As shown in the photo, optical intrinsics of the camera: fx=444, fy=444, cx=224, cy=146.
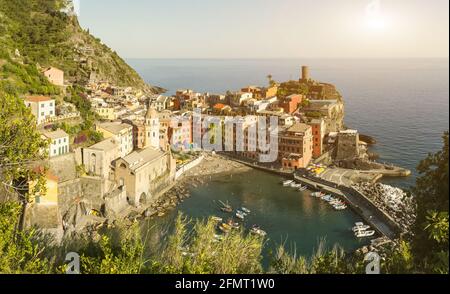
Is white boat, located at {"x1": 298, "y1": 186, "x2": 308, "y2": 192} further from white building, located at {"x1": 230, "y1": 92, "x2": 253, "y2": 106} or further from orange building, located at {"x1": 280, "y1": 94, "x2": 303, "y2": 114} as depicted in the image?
white building, located at {"x1": 230, "y1": 92, "x2": 253, "y2": 106}

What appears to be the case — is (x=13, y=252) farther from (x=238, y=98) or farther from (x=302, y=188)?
(x=238, y=98)

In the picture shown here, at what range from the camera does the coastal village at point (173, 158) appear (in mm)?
11414

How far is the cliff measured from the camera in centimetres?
1545

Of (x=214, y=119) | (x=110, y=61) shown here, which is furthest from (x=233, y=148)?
(x=110, y=61)

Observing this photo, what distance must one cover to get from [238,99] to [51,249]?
18.5 metres

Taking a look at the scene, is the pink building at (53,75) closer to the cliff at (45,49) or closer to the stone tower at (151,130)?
the cliff at (45,49)

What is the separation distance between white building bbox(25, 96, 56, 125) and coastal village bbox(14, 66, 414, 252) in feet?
0.10

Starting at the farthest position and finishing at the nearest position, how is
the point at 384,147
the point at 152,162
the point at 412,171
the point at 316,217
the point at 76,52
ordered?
the point at 76,52, the point at 384,147, the point at 412,171, the point at 152,162, the point at 316,217

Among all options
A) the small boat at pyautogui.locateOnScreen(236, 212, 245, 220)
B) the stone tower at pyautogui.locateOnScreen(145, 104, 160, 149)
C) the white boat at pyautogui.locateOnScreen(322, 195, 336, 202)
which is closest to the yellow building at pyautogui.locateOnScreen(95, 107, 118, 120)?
the stone tower at pyautogui.locateOnScreen(145, 104, 160, 149)

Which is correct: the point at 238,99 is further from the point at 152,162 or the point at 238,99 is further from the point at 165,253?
the point at 165,253

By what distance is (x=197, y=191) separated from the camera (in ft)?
46.4

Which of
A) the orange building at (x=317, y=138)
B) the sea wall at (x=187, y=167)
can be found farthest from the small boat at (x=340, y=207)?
the sea wall at (x=187, y=167)

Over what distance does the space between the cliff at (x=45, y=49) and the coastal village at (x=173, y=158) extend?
1227 mm

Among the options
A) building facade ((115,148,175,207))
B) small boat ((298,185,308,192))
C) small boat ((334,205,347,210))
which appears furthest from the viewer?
small boat ((298,185,308,192))
